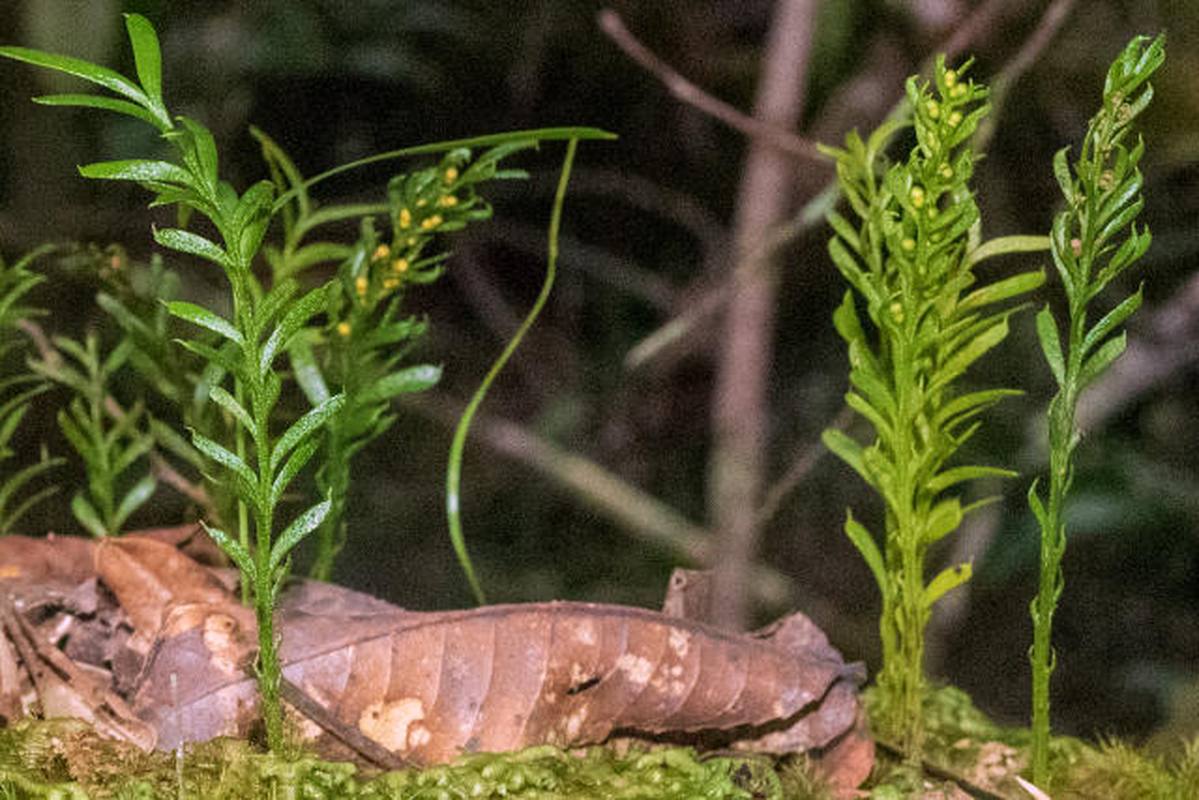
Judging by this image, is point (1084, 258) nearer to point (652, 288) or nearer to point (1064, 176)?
point (1064, 176)

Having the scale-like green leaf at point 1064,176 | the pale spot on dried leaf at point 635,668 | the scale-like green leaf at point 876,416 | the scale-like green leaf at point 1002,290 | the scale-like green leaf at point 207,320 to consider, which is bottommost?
the pale spot on dried leaf at point 635,668

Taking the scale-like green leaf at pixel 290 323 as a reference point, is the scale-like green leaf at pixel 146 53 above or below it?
above

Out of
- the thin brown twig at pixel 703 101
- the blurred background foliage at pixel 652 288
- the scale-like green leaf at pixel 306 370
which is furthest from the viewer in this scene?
the blurred background foliage at pixel 652 288

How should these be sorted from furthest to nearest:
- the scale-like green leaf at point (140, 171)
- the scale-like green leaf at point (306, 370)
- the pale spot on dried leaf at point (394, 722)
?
1. the scale-like green leaf at point (306, 370)
2. the pale spot on dried leaf at point (394, 722)
3. the scale-like green leaf at point (140, 171)

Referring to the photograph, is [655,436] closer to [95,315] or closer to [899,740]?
[95,315]

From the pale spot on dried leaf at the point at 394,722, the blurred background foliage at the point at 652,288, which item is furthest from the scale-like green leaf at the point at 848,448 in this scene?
the blurred background foliage at the point at 652,288

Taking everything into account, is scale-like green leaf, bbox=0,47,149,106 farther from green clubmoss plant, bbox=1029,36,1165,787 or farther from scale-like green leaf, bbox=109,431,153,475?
green clubmoss plant, bbox=1029,36,1165,787

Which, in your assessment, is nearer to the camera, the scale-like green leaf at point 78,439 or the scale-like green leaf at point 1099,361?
the scale-like green leaf at point 1099,361

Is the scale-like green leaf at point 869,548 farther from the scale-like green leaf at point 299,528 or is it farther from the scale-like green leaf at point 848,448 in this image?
the scale-like green leaf at point 299,528
